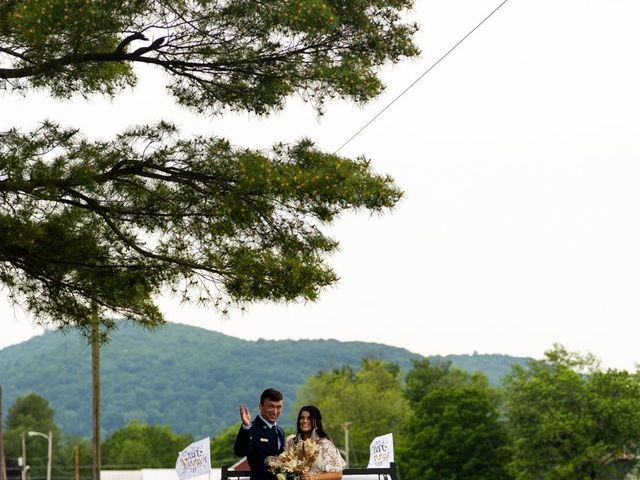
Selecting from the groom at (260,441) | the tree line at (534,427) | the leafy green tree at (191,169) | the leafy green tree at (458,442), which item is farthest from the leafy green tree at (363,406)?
the groom at (260,441)

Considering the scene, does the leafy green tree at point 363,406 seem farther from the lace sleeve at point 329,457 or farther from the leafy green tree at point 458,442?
the lace sleeve at point 329,457

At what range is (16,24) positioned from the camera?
1547 cm

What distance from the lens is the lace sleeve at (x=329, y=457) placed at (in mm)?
9820

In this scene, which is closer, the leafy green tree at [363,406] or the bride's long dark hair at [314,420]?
the bride's long dark hair at [314,420]

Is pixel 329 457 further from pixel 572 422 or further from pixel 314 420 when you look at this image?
pixel 572 422

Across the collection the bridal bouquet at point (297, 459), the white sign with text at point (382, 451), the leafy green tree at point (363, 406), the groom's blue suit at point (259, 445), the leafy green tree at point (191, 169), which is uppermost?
the leafy green tree at point (363, 406)

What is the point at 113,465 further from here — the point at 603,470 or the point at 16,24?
the point at 16,24

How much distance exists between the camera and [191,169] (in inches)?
697

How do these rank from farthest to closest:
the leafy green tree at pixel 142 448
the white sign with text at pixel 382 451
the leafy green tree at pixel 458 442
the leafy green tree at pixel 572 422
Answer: the leafy green tree at pixel 142 448
the leafy green tree at pixel 458 442
the leafy green tree at pixel 572 422
the white sign with text at pixel 382 451

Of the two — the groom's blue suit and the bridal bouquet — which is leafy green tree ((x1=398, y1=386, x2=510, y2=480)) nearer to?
the groom's blue suit

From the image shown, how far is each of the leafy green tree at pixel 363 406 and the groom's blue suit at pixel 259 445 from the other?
10398cm

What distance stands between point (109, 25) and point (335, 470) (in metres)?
8.29

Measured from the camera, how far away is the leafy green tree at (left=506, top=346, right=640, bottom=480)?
74500 millimetres

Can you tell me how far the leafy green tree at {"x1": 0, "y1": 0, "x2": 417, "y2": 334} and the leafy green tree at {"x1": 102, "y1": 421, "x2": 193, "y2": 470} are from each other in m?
141
